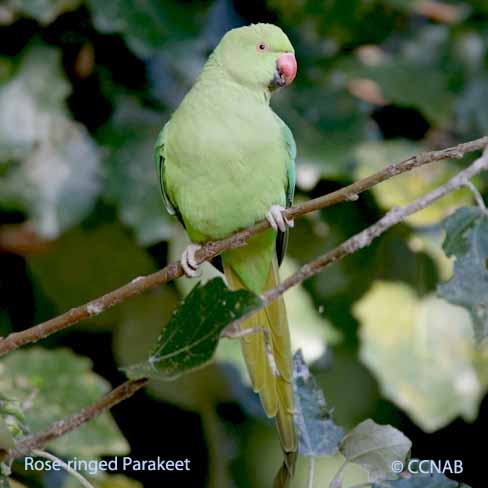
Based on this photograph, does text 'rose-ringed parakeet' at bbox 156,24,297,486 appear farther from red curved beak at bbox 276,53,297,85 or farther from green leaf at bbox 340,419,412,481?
green leaf at bbox 340,419,412,481

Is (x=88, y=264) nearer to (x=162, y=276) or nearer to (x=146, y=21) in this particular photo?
(x=146, y=21)

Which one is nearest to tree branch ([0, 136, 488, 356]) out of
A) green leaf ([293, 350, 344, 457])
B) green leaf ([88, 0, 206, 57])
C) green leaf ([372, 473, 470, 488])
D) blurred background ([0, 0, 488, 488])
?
green leaf ([293, 350, 344, 457])

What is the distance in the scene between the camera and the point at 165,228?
184cm

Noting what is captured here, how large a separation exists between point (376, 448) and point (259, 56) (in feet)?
2.09

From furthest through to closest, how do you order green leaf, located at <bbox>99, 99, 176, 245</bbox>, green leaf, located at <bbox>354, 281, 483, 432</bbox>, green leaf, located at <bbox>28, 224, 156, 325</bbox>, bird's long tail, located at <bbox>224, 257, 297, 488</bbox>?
green leaf, located at <bbox>28, 224, 156, 325</bbox>, green leaf, located at <bbox>99, 99, 176, 245</bbox>, green leaf, located at <bbox>354, 281, 483, 432</bbox>, bird's long tail, located at <bbox>224, 257, 297, 488</bbox>

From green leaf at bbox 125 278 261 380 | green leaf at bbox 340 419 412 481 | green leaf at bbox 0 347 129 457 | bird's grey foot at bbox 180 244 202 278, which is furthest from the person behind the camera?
green leaf at bbox 0 347 129 457

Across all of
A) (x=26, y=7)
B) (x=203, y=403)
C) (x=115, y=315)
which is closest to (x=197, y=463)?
(x=203, y=403)

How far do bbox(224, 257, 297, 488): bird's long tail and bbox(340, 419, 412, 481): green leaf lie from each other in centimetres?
13

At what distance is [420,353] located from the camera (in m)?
1.79

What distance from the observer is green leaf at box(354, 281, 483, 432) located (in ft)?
5.72

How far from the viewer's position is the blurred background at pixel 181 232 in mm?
1819

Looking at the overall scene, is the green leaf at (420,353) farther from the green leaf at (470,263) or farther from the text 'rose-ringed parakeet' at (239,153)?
the green leaf at (470,263)

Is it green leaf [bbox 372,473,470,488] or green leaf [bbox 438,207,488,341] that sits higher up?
green leaf [bbox 438,207,488,341]

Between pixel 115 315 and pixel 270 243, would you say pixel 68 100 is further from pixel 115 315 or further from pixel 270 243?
pixel 270 243
